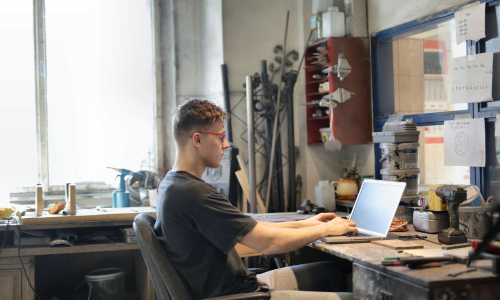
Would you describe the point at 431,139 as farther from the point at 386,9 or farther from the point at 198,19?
the point at 198,19

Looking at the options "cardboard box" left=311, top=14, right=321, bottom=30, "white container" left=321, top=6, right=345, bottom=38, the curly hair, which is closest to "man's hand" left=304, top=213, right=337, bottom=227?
the curly hair

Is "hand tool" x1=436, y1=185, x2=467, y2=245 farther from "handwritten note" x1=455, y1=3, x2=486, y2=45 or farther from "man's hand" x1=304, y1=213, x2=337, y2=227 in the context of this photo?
"handwritten note" x1=455, y1=3, x2=486, y2=45

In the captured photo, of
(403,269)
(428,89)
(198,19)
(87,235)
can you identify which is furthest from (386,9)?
(87,235)

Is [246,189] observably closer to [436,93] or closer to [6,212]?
[436,93]

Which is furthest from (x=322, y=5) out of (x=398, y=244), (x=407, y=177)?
(x=398, y=244)

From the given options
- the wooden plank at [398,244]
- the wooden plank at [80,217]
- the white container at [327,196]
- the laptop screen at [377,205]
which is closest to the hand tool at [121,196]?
the wooden plank at [80,217]

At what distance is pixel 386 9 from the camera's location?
3225 mm

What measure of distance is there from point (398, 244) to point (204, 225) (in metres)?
0.85

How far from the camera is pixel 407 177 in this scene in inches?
97.5

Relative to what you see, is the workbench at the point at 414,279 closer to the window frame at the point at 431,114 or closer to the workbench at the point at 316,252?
the workbench at the point at 316,252

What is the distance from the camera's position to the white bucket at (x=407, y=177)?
8.08 feet

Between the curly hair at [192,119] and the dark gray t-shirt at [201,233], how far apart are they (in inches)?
8.0

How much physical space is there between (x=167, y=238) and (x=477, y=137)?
77.7 inches

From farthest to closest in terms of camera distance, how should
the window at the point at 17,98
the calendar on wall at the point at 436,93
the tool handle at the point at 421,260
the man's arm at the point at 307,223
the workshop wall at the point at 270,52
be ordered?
the workshop wall at the point at 270,52, the window at the point at 17,98, the calendar on wall at the point at 436,93, the man's arm at the point at 307,223, the tool handle at the point at 421,260
